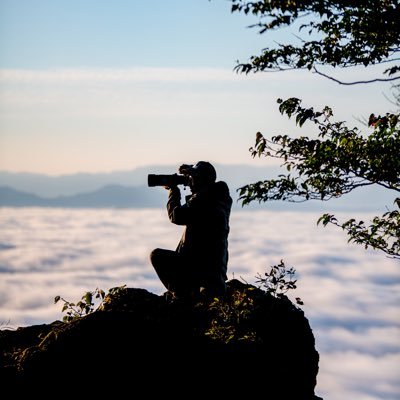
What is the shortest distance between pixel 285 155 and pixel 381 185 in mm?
2077

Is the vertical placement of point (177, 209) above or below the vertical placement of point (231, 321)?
above

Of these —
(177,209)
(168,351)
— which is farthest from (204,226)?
(168,351)

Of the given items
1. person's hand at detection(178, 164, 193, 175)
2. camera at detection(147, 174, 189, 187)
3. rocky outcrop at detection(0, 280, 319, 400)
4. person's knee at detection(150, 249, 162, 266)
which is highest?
person's hand at detection(178, 164, 193, 175)

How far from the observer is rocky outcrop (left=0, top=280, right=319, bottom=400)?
8617 mm

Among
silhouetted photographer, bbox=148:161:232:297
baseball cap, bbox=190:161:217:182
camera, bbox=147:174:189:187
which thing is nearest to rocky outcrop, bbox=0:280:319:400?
silhouetted photographer, bbox=148:161:232:297

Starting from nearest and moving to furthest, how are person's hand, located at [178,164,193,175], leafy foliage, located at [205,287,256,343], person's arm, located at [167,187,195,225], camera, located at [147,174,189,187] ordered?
leafy foliage, located at [205,287,256,343], person's arm, located at [167,187,195,225], camera, located at [147,174,189,187], person's hand, located at [178,164,193,175]

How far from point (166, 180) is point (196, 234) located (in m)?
1.09

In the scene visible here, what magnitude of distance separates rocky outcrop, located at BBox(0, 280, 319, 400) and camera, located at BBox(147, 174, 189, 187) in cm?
192

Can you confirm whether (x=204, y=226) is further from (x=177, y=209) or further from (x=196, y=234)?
(x=177, y=209)

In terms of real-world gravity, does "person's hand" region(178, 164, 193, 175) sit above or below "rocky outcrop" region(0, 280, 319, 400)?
above

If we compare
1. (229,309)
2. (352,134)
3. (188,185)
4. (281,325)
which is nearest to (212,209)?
(188,185)

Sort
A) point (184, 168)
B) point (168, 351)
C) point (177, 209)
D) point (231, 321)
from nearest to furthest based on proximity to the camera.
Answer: point (168, 351) < point (231, 321) < point (177, 209) < point (184, 168)

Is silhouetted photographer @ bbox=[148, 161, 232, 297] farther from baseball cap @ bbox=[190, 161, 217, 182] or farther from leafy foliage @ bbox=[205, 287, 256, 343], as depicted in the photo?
leafy foliage @ bbox=[205, 287, 256, 343]

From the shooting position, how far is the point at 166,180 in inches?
406
